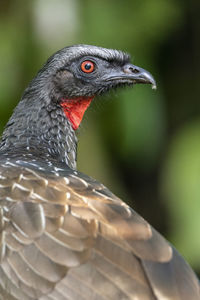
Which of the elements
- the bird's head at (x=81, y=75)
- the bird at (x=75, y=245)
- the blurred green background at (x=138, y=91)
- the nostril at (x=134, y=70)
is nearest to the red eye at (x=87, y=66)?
the bird's head at (x=81, y=75)

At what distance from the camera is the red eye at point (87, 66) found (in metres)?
5.57

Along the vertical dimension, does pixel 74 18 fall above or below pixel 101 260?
above

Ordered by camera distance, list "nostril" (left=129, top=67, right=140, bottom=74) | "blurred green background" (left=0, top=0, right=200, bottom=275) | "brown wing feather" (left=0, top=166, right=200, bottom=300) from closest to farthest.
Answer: "brown wing feather" (left=0, top=166, right=200, bottom=300) < "nostril" (left=129, top=67, right=140, bottom=74) < "blurred green background" (left=0, top=0, right=200, bottom=275)

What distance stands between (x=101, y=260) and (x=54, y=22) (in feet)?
16.1

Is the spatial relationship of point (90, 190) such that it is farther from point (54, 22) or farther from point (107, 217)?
point (54, 22)

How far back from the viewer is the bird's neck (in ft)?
17.6

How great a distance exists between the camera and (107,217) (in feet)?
13.1

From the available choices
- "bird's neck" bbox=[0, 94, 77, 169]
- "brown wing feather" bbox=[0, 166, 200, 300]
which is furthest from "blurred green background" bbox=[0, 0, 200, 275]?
"brown wing feather" bbox=[0, 166, 200, 300]

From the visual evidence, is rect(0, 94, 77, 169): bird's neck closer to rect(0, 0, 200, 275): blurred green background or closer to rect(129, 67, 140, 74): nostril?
rect(129, 67, 140, 74): nostril

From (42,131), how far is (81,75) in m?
0.55

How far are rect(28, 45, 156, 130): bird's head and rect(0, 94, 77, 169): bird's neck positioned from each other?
10 cm

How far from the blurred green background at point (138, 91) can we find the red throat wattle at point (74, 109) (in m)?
2.03

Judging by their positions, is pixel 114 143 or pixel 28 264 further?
pixel 114 143

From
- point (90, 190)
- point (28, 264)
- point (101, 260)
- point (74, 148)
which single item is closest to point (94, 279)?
point (101, 260)
